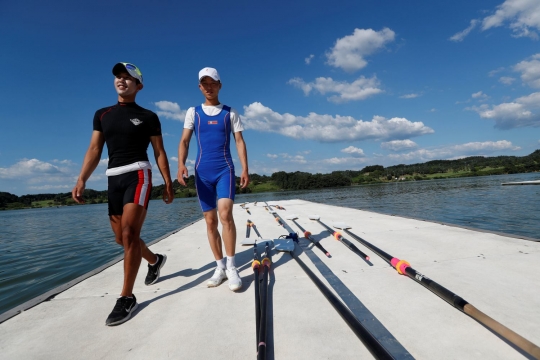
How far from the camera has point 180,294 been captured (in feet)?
7.42

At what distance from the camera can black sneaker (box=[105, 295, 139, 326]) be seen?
179 centimetres

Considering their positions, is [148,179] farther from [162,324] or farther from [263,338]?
Answer: [263,338]

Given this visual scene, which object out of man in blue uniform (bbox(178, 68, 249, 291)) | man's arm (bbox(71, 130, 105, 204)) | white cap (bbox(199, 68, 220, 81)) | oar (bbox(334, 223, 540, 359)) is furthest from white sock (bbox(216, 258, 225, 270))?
white cap (bbox(199, 68, 220, 81))

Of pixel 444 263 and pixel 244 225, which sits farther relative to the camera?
pixel 244 225

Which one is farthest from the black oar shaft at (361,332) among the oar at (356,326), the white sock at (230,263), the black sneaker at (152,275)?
the black sneaker at (152,275)

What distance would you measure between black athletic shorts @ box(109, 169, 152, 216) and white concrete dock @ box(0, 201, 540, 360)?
0.84 meters

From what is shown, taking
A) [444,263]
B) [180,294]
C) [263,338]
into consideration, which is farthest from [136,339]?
[444,263]

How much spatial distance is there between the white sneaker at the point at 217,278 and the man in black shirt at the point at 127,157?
657 mm

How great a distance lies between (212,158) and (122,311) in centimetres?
154

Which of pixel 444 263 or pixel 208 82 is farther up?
pixel 208 82

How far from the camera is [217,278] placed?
2.43 m

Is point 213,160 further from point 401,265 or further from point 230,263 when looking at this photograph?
point 401,265

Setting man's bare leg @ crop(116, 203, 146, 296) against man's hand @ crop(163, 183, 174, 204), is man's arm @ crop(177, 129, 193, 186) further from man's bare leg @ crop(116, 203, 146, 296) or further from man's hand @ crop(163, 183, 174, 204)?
man's bare leg @ crop(116, 203, 146, 296)

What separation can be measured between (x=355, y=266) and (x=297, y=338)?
1354 mm
